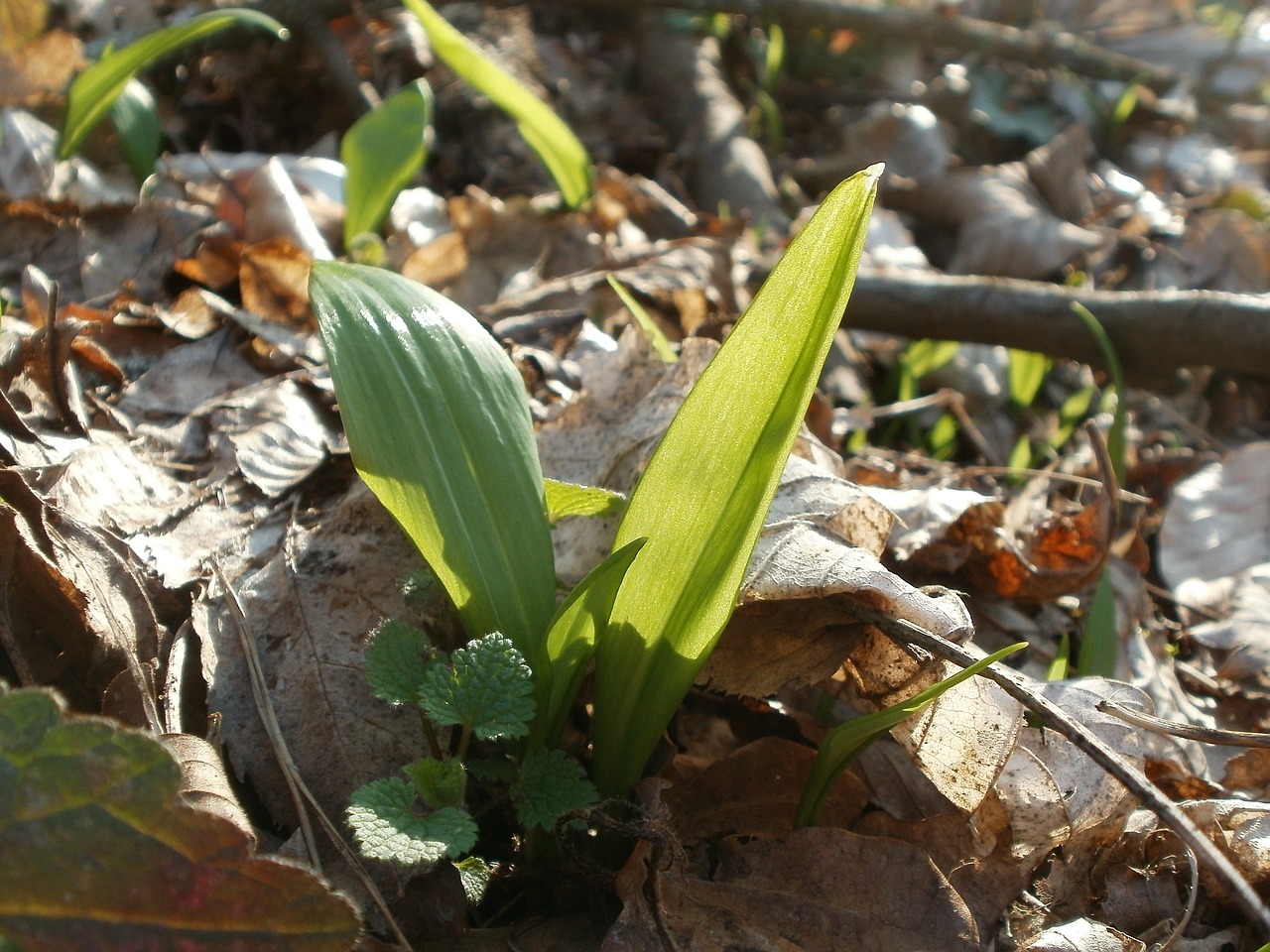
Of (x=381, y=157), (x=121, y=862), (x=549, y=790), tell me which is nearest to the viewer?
(x=121, y=862)

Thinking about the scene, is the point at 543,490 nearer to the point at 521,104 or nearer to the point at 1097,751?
the point at 1097,751

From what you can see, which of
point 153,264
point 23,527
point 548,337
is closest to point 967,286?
point 548,337

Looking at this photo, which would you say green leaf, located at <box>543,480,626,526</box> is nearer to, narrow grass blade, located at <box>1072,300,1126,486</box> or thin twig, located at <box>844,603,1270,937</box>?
thin twig, located at <box>844,603,1270,937</box>

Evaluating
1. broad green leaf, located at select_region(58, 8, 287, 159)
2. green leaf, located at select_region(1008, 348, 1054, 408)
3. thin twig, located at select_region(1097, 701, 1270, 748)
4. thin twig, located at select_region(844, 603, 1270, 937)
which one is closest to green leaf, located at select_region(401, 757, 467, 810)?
thin twig, located at select_region(844, 603, 1270, 937)

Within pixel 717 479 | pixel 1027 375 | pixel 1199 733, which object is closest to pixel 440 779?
pixel 717 479

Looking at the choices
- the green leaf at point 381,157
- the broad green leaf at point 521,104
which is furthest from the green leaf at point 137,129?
the broad green leaf at point 521,104

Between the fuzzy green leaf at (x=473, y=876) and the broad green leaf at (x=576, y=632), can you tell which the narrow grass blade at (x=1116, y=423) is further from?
the fuzzy green leaf at (x=473, y=876)

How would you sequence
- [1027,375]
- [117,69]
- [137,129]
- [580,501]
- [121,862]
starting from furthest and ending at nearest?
[1027,375] → [137,129] → [117,69] → [580,501] → [121,862]
